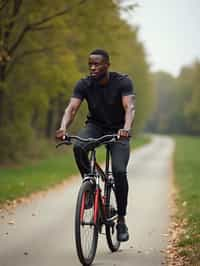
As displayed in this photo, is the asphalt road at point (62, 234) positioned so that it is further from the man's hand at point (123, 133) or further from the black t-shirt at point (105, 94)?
the black t-shirt at point (105, 94)

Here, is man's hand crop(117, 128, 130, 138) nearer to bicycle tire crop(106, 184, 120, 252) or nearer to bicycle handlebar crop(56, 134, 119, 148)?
bicycle handlebar crop(56, 134, 119, 148)

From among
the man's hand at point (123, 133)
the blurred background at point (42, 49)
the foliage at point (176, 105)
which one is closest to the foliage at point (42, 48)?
the blurred background at point (42, 49)

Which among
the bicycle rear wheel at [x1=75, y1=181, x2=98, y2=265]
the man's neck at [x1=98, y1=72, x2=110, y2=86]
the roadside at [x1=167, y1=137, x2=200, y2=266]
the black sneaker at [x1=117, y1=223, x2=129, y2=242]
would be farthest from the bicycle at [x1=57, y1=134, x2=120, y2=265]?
the roadside at [x1=167, y1=137, x2=200, y2=266]

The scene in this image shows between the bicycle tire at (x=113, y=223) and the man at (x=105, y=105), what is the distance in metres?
0.21

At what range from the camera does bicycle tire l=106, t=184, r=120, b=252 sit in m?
6.36

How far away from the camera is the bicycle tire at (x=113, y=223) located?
250 inches

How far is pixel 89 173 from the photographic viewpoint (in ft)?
19.4

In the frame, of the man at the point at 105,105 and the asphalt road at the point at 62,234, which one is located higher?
the man at the point at 105,105

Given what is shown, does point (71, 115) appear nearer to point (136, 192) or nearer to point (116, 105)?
point (116, 105)

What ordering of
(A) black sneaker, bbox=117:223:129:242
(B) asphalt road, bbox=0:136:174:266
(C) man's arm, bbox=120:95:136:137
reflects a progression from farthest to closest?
(A) black sneaker, bbox=117:223:129:242
(B) asphalt road, bbox=0:136:174:266
(C) man's arm, bbox=120:95:136:137

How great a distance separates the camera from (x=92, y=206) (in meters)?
5.85

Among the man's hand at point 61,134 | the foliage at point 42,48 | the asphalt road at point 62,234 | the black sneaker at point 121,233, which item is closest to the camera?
the man's hand at point 61,134

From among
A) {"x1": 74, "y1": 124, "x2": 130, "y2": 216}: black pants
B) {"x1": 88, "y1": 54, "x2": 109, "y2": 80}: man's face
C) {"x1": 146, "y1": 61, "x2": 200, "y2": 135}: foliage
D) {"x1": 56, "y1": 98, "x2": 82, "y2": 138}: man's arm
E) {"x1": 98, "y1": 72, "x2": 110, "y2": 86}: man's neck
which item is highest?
{"x1": 146, "y1": 61, "x2": 200, "y2": 135}: foliage

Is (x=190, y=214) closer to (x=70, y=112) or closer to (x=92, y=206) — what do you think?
(x=92, y=206)
